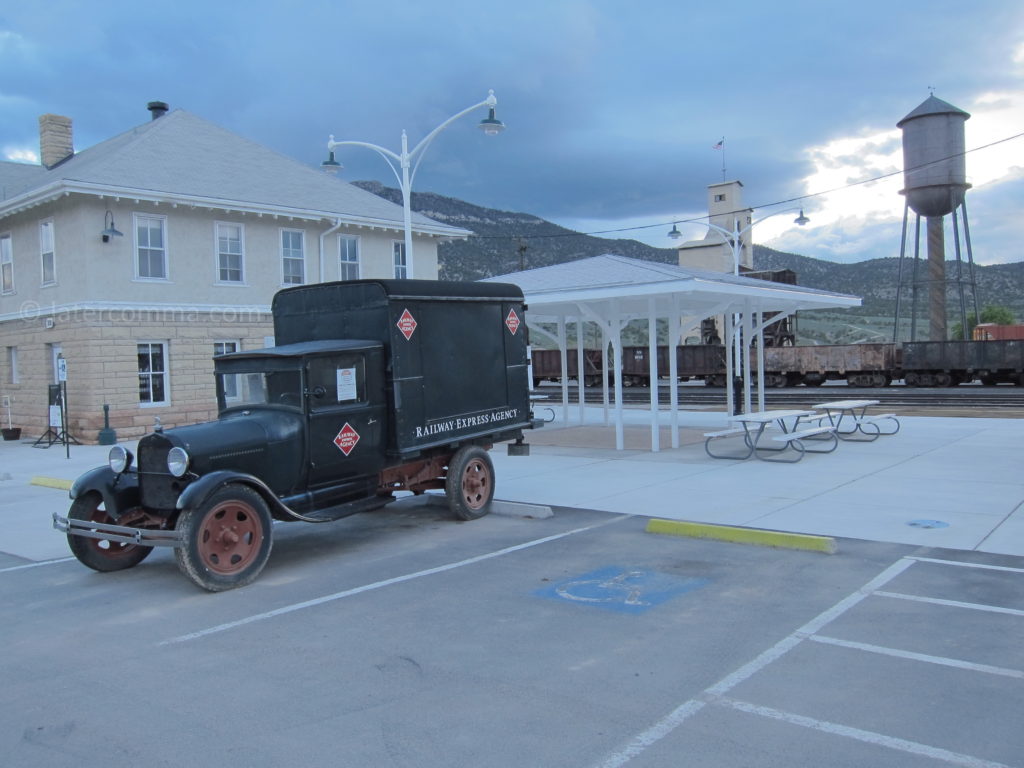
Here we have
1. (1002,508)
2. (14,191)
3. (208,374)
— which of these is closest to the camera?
(1002,508)

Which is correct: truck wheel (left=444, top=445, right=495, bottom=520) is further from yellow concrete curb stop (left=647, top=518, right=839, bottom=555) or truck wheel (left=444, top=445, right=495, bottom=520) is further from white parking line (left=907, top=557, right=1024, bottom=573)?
white parking line (left=907, top=557, right=1024, bottom=573)

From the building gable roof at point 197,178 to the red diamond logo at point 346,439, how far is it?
14.2m

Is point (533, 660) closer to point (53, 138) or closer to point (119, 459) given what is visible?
point (119, 459)

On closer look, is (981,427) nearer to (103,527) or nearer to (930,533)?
(930,533)

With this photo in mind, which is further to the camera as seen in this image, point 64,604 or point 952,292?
point 952,292

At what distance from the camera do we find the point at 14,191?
23688 millimetres

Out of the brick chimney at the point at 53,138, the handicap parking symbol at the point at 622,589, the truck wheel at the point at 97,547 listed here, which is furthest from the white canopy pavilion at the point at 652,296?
the brick chimney at the point at 53,138

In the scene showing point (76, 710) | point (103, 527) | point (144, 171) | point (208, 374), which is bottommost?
point (76, 710)

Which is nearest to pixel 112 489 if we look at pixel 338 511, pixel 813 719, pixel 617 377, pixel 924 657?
pixel 338 511

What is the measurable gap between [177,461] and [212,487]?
45cm

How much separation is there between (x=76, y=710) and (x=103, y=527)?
2.80m

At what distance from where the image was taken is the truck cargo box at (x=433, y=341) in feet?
28.6

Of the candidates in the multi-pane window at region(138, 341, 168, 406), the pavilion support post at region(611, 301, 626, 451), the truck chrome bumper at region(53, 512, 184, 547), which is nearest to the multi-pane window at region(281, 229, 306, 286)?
the multi-pane window at region(138, 341, 168, 406)

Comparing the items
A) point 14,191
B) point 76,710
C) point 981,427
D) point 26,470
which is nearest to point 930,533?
point 76,710
